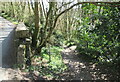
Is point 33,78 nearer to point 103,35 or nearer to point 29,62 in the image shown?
point 29,62

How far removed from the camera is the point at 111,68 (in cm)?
352

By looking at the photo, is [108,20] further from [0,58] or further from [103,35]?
[0,58]

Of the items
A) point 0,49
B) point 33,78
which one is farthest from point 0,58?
point 33,78

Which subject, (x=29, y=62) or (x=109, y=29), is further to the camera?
(x=29, y=62)

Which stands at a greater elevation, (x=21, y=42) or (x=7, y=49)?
(x=21, y=42)

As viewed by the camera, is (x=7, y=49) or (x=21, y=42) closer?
(x=21, y=42)

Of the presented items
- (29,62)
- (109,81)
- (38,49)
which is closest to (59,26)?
(38,49)

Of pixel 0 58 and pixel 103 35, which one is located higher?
pixel 103 35

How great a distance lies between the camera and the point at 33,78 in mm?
3891

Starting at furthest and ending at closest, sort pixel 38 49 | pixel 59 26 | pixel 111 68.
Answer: pixel 59 26
pixel 38 49
pixel 111 68

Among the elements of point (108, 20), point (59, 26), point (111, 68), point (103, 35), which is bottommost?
point (59, 26)

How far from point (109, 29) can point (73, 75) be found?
198cm

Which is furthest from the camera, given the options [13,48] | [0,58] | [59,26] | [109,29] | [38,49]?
[59,26]

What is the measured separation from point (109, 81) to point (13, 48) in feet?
8.79
